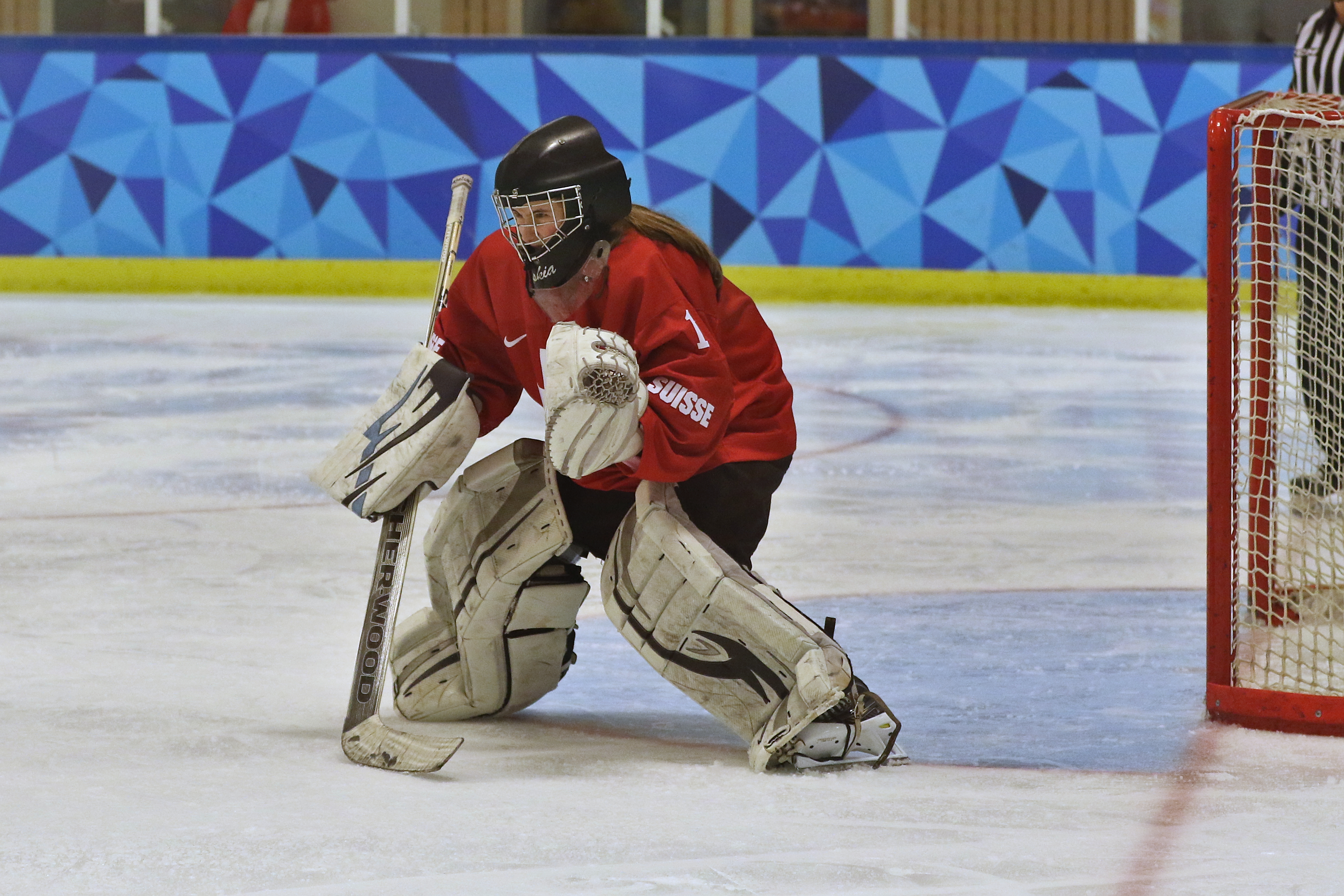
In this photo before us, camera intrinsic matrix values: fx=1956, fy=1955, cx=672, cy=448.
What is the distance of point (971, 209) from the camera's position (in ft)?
31.1

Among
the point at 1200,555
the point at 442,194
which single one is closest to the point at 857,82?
the point at 442,194

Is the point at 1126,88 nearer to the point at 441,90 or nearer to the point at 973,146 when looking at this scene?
the point at 973,146

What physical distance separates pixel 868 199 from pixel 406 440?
24.0ft

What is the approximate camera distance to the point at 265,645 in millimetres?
2996

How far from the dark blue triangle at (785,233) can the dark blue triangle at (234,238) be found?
252cm

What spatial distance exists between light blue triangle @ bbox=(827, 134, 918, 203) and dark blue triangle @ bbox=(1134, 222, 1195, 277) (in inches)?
42.7

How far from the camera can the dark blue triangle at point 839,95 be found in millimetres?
9562

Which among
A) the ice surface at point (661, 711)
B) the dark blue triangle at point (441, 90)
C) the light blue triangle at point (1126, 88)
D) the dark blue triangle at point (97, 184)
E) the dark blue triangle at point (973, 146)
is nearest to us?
the ice surface at point (661, 711)

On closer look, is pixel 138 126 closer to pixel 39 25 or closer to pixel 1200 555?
pixel 39 25

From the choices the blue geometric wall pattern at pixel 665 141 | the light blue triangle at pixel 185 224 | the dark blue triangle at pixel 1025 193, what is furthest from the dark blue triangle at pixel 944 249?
the light blue triangle at pixel 185 224

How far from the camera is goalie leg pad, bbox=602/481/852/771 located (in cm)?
233

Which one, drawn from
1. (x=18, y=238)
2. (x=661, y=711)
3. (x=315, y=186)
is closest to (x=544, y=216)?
(x=661, y=711)

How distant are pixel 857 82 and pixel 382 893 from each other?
26.6ft

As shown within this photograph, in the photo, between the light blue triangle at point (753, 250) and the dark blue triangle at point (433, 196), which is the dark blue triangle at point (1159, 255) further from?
the dark blue triangle at point (433, 196)
